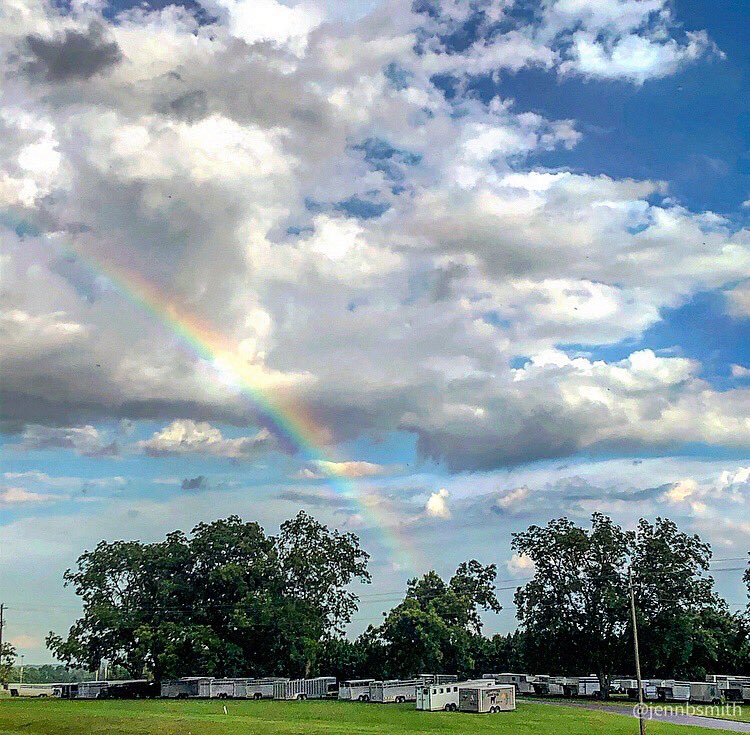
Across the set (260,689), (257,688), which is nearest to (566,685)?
(260,689)

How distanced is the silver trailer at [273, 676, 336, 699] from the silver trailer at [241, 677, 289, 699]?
0.49 m

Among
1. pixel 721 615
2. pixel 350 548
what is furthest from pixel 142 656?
pixel 721 615

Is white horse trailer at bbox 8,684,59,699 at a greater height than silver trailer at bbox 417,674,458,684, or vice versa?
silver trailer at bbox 417,674,458,684

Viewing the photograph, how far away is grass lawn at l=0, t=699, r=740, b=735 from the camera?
5197 cm

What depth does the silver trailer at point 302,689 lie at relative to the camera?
8581cm

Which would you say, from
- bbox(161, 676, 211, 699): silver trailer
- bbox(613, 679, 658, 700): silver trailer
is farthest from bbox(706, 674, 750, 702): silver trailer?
bbox(161, 676, 211, 699): silver trailer

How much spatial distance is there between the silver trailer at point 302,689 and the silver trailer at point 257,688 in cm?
49

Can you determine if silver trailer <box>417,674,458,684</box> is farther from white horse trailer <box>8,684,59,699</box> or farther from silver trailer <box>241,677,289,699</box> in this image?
white horse trailer <box>8,684,59,699</box>

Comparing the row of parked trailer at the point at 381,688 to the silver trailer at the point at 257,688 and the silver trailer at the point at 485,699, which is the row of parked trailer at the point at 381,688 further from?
the silver trailer at the point at 485,699

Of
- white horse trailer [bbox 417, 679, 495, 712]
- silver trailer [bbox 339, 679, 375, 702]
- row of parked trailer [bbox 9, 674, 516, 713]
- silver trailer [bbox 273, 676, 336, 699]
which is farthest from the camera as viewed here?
silver trailer [bbox 273, 676, 336, 699]

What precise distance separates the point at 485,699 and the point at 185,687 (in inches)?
1342

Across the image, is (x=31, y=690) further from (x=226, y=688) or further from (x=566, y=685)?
(x=566, y=685)

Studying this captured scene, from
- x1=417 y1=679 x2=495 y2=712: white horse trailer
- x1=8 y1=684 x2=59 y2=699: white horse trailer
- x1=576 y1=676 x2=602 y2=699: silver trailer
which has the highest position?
x1=417 y1=679 x2=495 y2=712: white horse trailer

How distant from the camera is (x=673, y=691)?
78625 millimetres
